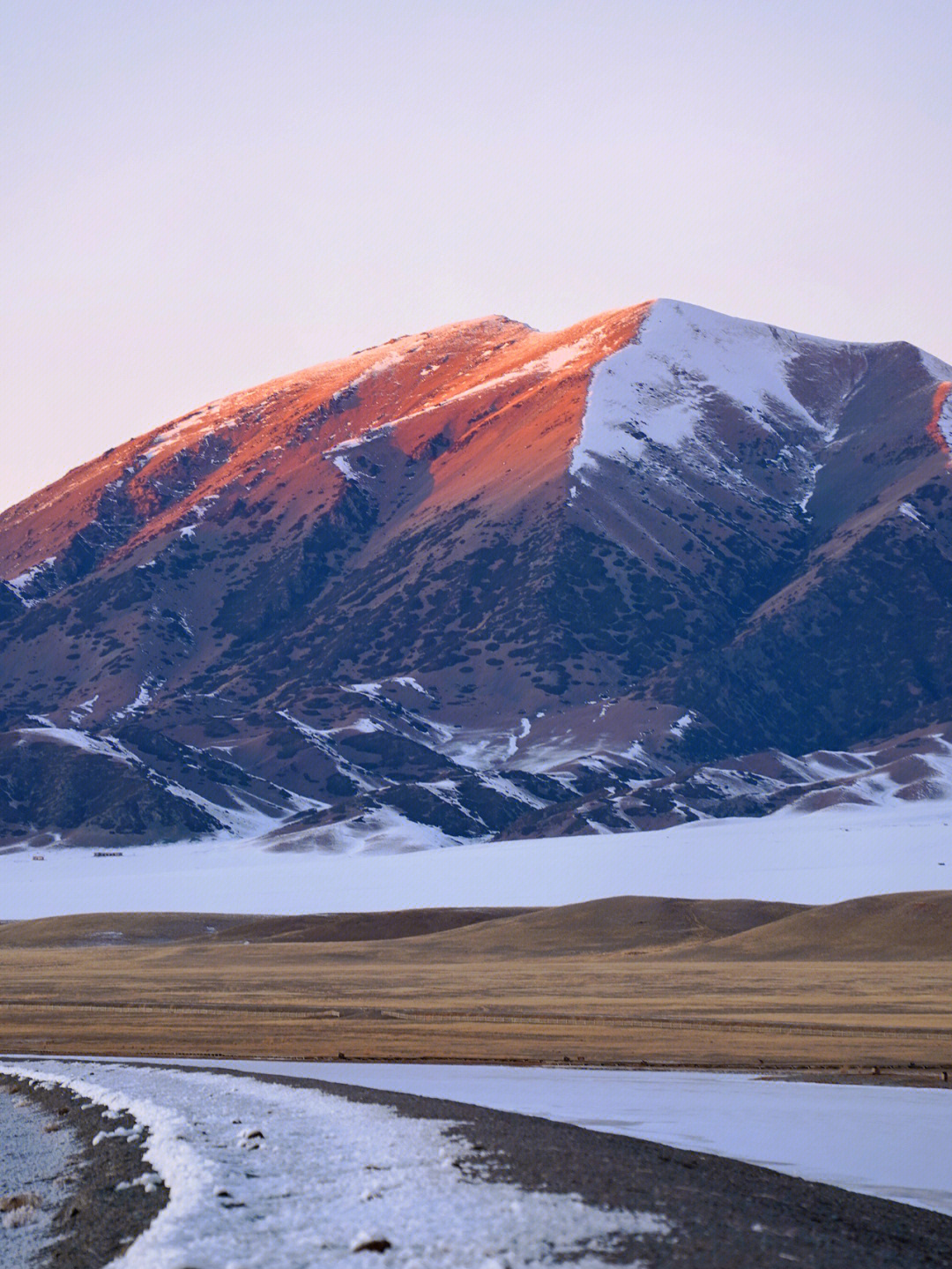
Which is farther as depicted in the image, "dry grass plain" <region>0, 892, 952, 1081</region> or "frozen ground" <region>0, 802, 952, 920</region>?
"frozen ground" <region>0, 802, 952, 920</region>

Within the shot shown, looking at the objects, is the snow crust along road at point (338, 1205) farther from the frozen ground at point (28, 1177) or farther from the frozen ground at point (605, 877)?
the frozen ground at point (605, 877)

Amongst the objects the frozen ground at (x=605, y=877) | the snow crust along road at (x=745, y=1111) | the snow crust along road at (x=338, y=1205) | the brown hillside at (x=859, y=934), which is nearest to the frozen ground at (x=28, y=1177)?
the snow crust along road at (x=338, y=1205)

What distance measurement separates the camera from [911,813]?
198250 mm

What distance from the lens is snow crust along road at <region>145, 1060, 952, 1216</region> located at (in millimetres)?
22953

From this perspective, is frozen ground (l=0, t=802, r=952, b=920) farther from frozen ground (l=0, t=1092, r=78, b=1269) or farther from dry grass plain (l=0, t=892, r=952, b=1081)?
frozen ground (l=0, t=1092, r=78, b=1269)

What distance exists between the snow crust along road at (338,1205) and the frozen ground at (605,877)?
125 metres

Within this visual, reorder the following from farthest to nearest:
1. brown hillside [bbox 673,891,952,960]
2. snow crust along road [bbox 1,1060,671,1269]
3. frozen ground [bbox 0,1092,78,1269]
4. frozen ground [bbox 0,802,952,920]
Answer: frozen ground [bbox 0,802,952,920] < brown hillside [bbox 673,891,952,960] < frozen ground [bbox 0,1092,78,1269] < snow crust along road [bbox 1,1060,671,1269]

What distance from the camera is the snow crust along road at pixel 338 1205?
51.2 ft

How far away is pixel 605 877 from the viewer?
6708 inches

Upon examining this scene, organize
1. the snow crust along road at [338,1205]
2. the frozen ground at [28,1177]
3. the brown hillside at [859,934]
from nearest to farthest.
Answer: the snow crust along road at [338,1205], the frozen ground at [28,1177], the brown hillside at [859,934]

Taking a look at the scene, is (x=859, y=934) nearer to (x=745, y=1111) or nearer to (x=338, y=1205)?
(x=745, y=1111)

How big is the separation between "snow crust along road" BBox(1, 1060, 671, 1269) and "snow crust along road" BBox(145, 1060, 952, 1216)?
4840mm

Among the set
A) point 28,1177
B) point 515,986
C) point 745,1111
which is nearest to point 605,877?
point 515,986

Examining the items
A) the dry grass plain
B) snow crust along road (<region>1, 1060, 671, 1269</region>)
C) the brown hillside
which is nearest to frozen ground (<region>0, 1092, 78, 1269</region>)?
snow crust along road (<region>1, 1060, 671, 1269</region>)
